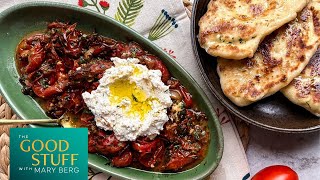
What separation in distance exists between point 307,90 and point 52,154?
72.8 inches

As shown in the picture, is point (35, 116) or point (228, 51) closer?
point (228, 51)

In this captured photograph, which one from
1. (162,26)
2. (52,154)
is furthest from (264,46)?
(52,154)

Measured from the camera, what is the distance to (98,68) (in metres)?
3.84

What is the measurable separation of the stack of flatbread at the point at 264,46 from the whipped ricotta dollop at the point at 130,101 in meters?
0.45

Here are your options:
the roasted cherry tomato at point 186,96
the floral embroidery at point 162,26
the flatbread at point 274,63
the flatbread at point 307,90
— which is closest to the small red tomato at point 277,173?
the flatbread at point 307,90

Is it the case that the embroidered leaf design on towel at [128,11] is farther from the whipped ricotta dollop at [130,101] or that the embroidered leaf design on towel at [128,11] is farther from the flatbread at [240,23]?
the flatbread at [240,23]

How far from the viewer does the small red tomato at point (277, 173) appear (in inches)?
162

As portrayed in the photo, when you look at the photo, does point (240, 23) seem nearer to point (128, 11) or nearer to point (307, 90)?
point (307, 90)

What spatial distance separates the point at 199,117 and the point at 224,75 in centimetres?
38

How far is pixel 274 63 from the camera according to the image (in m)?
3.83

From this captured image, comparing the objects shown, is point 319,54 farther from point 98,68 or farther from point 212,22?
point 98,68

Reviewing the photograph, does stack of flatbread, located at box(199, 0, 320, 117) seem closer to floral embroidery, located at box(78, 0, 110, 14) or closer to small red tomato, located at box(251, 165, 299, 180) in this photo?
small red tomato, located at box(251, 165, 299, 180)

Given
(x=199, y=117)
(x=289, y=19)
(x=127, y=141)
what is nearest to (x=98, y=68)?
(x=127, y=141)

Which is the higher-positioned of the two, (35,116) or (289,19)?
(289,19)
